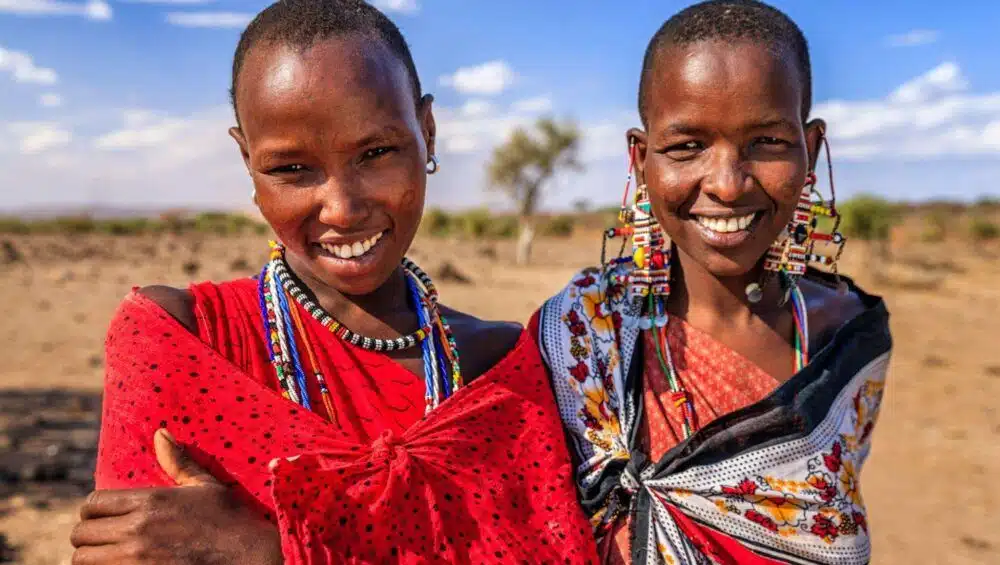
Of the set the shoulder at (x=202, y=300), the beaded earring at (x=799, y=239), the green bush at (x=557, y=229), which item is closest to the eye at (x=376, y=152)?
the shoulder at (x=202, y=300)

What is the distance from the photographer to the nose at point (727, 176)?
2.01m

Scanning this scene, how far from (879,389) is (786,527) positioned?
2.20 feet

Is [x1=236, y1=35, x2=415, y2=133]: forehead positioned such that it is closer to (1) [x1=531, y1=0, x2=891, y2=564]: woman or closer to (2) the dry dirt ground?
(1) [x1=531, y1=0, x2=891, y2=564]: woman

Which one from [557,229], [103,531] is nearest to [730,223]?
[103,531]

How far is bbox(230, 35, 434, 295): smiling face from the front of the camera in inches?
61.0

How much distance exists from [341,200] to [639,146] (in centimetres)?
102

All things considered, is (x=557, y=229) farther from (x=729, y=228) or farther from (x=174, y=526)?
(x=174, y=526)

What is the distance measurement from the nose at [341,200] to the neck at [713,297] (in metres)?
1.15

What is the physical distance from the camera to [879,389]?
2.51 meters

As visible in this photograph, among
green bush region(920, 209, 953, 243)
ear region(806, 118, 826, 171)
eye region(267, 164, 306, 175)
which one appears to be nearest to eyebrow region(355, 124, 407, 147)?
eye region(267, 164, 306, 175)

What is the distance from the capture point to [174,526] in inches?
55.9

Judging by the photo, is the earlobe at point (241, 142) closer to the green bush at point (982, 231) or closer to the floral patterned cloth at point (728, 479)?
the floral patterned cloth at point (728, 479)

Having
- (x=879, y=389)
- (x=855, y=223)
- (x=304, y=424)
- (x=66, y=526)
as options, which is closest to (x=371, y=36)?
(x=304, y=424)

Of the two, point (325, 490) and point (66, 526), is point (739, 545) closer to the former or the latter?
point (325, 490)
